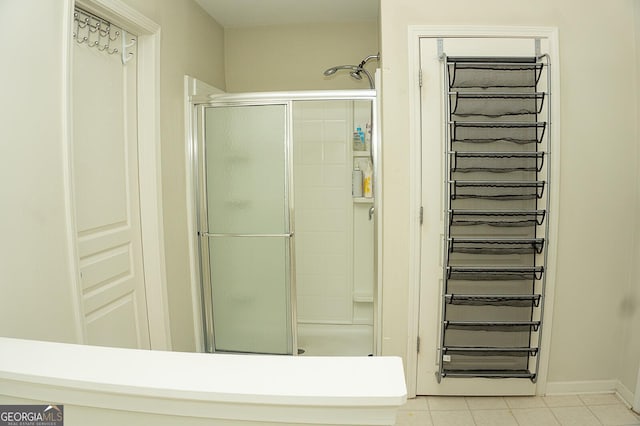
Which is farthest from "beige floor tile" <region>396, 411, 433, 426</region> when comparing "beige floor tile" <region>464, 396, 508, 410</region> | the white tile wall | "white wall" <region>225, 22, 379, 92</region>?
"white wall" <region>225, 22, 379, 92</region>

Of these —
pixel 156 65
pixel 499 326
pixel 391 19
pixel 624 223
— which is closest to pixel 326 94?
pixel 391 19

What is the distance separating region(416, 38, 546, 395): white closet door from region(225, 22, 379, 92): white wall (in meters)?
1.01

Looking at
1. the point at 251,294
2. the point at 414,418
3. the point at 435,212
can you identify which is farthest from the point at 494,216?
the point at 251,294

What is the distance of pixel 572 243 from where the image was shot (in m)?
2.10

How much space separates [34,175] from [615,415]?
2902 mm

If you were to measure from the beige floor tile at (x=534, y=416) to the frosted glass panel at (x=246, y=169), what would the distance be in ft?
5.48

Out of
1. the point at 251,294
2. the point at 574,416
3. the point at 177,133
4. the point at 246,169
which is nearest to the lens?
the point at 574,416

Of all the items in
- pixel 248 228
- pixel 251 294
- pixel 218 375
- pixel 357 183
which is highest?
pixel 357 183

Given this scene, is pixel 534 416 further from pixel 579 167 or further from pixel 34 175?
pixel 34 175

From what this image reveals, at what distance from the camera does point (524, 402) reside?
2.14m

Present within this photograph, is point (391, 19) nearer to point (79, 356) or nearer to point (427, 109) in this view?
point (427, 109)

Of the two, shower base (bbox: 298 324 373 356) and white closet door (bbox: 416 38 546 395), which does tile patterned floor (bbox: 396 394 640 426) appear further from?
shower base (bbox: 298 324 373 356)

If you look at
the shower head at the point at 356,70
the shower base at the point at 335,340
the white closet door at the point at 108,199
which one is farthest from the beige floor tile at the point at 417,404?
the shower head at the point at 356,70

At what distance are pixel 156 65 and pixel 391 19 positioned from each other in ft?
4.16
